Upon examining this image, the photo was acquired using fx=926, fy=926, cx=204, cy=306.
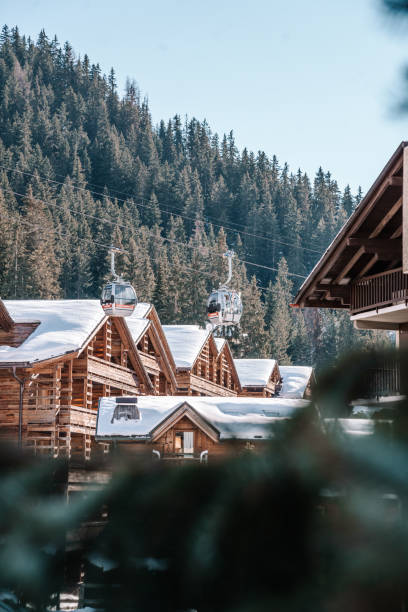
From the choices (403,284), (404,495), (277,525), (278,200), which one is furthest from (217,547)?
(278,200)

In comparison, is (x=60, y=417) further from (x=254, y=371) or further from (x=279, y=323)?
(x=279, y=323)

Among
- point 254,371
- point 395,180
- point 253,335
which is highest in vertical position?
point 253,335

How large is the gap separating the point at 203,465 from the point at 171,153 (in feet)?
533

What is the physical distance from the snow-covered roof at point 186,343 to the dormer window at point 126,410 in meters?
14.1

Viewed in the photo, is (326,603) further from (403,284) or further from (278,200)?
(278,200)

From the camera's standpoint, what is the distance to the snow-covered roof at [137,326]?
32.0 m

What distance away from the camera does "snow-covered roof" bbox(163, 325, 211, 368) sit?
3816 centimetres

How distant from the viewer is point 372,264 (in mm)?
15555

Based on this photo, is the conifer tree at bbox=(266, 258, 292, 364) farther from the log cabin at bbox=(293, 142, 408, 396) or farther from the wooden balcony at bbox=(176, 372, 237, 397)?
the log cabin at bbox=(293, 142, 408, 396)

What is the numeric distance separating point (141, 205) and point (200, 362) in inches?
3700

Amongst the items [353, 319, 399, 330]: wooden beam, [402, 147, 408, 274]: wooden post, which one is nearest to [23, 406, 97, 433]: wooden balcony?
[353, 319, 399, 330]: wooden beam

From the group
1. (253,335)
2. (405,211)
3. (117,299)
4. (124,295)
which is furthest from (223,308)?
(253,335)

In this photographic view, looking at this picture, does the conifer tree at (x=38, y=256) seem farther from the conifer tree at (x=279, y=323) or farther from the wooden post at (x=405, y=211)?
the wooden post at (x=405, y=211)

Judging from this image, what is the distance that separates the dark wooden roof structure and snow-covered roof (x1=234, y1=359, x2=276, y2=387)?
109 feet
